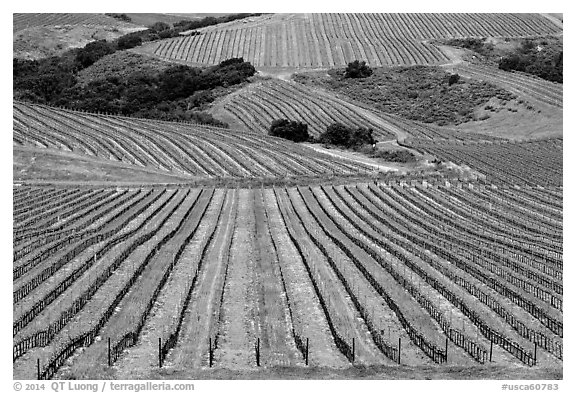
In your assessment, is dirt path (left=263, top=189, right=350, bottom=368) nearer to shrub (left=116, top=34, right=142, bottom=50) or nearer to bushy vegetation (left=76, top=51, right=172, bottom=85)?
→ bushy vegetation (left=76, top=51, right=172, bottom=85)

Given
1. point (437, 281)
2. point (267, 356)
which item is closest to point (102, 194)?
point (437, 281)

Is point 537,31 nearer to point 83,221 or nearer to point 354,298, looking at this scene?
point 83,221

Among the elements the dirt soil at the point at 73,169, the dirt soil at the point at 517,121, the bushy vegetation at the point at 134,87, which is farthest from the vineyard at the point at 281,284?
the bushy vegetation at the point at 134,87

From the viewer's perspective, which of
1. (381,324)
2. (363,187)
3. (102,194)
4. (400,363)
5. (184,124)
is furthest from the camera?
(184,124)

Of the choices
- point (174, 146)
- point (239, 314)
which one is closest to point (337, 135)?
point (174, 146)

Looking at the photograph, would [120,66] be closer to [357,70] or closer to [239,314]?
[357,70]
